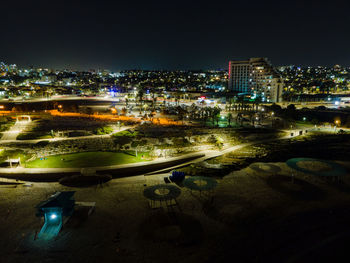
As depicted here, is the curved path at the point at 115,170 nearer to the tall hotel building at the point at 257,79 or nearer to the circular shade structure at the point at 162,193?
the circular shade structure at the point at 162,193

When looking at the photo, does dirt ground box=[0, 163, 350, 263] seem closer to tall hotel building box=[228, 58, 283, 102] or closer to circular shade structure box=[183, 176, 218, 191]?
circular shade structure box=[183, 176, 218, 191]

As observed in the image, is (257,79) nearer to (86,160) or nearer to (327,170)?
(327,170)

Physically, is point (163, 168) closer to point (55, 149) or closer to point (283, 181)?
point (283, 181)

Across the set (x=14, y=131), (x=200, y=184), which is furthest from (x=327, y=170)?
(x=14, y=131)

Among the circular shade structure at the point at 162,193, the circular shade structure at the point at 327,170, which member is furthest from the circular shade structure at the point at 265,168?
the circular shade structure at the point at 162,193

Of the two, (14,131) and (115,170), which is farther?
(14,131)
